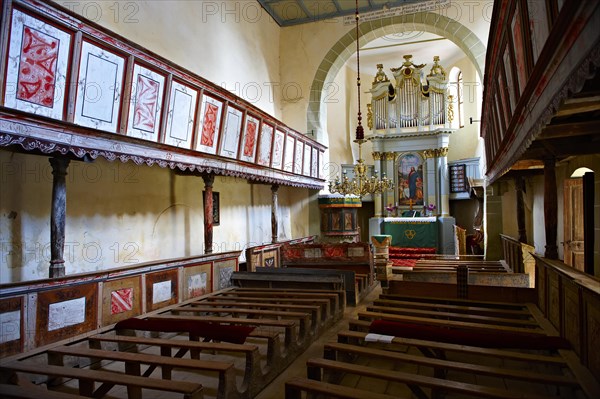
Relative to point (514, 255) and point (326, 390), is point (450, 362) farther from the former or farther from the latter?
point (514, 255)

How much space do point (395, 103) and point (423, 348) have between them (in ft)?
43.4

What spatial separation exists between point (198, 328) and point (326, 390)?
5.32 feet

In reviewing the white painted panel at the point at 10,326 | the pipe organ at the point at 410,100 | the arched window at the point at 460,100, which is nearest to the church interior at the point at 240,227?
the white painted panel at the point at 10,326

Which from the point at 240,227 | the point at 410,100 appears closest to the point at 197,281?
the point at 240,227

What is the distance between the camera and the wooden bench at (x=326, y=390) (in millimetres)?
2291

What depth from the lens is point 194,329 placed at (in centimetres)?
359

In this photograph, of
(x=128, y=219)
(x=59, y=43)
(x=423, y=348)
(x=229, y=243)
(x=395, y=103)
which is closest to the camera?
(x=423, y=348)

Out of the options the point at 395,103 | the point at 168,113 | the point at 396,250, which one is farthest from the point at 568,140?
the point at 395,103

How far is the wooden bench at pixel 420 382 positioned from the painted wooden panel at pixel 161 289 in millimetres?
2863

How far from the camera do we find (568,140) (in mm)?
3889

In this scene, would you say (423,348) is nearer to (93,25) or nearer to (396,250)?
(93,25)

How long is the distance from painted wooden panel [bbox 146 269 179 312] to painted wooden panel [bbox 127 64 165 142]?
176 centimetres

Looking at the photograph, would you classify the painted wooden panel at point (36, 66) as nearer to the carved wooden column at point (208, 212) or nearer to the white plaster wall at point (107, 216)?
the white plaster wall at point (107, 216)

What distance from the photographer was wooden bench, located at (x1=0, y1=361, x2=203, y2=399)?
94.7 inches
